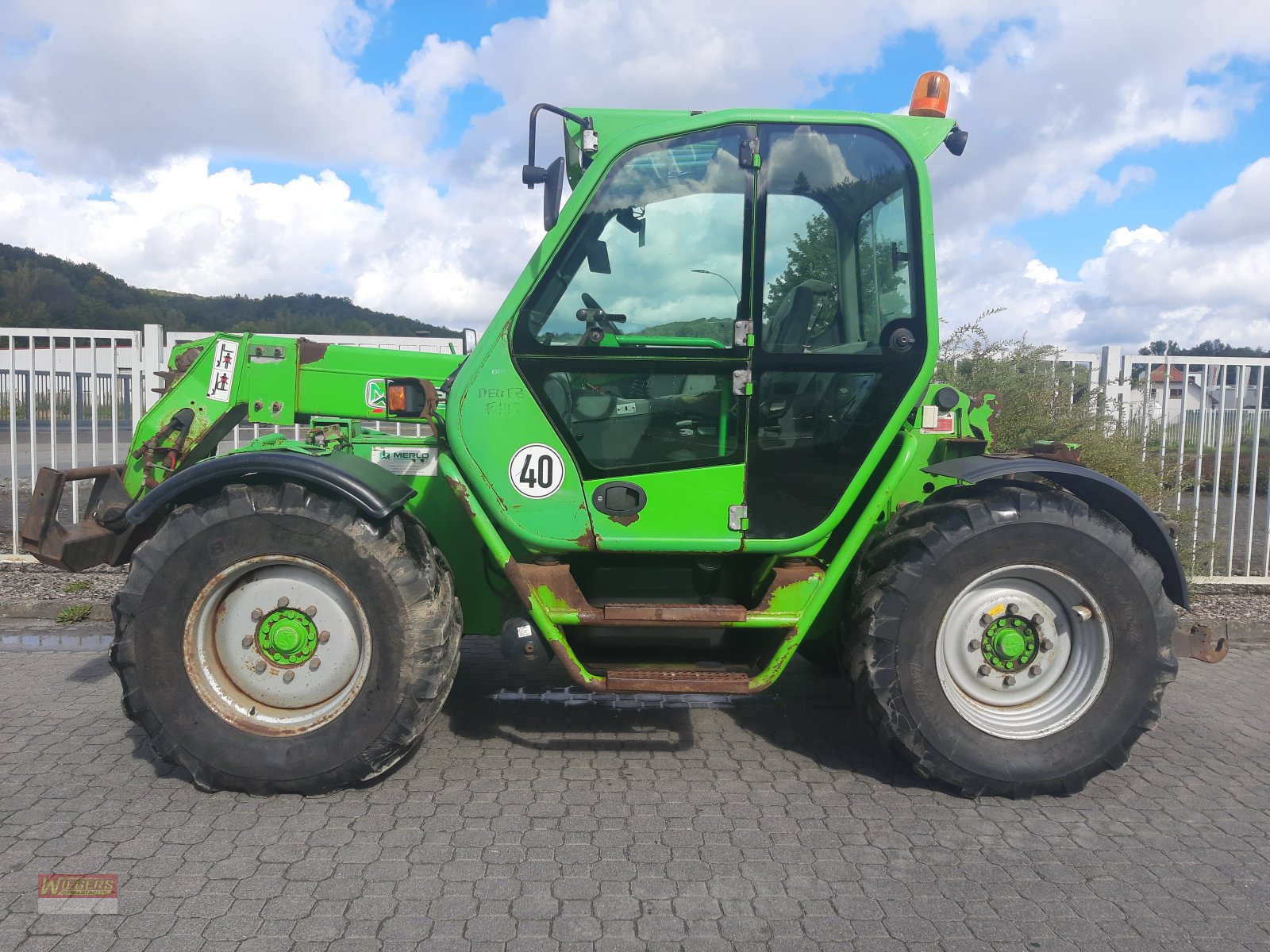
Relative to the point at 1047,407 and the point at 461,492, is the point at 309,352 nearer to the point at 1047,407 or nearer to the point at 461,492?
the point at 461,492

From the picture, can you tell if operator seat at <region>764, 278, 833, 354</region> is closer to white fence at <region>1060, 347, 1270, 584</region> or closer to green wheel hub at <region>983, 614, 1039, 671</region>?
green wheel hub at <region>983, 614, 1039, 671</region>

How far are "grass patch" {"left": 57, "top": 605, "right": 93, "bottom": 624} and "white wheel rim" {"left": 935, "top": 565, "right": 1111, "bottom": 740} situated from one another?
5.54 meters

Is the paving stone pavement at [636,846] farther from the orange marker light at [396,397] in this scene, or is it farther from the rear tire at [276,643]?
the orange marker light at [396,397]

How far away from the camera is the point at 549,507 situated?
346 centimetres

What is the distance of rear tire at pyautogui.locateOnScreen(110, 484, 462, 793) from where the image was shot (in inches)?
129

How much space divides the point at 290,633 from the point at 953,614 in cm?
266

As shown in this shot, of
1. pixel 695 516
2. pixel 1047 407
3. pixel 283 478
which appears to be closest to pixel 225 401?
pixel 283 478

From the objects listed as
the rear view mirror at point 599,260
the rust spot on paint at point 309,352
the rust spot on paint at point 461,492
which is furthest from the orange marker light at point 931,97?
the rust spot on paint at point 309,352

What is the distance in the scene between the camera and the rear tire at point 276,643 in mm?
3289

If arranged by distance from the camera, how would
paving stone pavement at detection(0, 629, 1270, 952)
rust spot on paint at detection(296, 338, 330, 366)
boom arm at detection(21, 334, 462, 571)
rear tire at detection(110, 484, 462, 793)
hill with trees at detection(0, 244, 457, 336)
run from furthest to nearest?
hill with trees at detection(0, 244, 457, 336)
rust spot on paint at detection(296, 338, 330, 366)
boom arm at detection(21, 334, 462, 571)
rear tire at detection(110, 484, 462, 793)
paving stone pavement at detection(0, 629, 1270, 952)

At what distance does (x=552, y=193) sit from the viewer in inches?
140

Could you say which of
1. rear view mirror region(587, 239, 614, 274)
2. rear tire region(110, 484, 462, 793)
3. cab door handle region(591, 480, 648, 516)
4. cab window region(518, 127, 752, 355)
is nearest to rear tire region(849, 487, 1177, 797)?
cab door handle region(591, 480, 648, 516)

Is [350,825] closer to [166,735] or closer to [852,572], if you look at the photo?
[166,735]

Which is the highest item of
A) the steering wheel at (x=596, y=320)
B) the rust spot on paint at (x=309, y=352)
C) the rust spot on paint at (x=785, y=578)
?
the steering wheel at (x=596, y=320)
